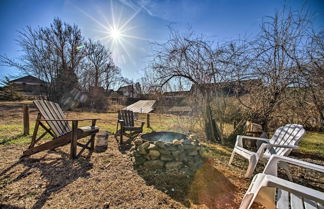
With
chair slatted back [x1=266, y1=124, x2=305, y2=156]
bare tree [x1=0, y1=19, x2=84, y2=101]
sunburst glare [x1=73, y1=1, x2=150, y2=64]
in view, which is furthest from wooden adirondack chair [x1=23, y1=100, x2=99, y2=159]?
bare tree [x1=0, y1=19, x2=84, y2=101]

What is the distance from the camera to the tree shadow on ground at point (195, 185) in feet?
5.20

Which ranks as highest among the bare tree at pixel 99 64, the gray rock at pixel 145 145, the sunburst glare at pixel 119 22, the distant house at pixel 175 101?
the bare tree at pixel 99 64

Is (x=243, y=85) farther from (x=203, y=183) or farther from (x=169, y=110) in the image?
(x=203, y=183)

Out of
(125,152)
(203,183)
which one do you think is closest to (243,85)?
(203,183)

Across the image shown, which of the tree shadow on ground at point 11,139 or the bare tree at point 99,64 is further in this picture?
the bare tree at point 99,64

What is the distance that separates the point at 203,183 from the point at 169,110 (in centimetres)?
287

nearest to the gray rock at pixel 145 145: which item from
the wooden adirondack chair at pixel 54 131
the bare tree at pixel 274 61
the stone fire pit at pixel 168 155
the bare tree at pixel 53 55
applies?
the stone fire pit at pixel 168 155

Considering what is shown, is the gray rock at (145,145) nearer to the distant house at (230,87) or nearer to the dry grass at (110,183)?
the dry grass at (110,183)

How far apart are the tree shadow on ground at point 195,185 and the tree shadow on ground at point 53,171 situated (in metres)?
0.95

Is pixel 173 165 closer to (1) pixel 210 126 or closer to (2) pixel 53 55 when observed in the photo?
(1) pixel 210 126

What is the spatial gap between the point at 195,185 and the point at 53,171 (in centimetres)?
223

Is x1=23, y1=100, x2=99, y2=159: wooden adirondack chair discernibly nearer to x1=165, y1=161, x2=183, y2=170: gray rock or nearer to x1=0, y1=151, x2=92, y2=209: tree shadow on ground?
x1=0, y1=151, x2=92, y2=209: tree shadow on ground

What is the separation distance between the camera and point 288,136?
7.94 feet

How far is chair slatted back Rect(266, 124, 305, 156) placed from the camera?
2127 millimetres
